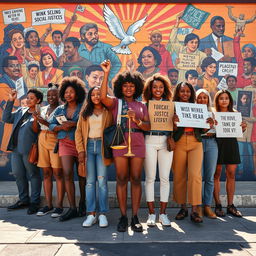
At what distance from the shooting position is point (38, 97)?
16.2 feet

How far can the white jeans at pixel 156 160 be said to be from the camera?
4.05 meters

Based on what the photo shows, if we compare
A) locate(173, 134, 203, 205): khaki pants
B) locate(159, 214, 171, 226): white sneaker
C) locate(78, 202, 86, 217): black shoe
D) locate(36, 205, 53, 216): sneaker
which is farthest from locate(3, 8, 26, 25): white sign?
locate(159, 214, 171, 226): white sneaker

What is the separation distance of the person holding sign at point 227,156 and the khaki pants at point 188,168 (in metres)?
0.53

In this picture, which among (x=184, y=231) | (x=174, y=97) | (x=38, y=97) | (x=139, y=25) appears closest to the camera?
(x=184, y=231)

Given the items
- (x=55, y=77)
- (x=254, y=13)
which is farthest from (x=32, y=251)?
(x=254, y=13)

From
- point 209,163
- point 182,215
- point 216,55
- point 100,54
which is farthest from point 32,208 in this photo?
point 216,55

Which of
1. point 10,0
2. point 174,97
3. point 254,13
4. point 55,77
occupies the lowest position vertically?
point 174,97

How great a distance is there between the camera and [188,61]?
21.7 ft

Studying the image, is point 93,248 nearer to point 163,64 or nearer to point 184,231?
point 184,231

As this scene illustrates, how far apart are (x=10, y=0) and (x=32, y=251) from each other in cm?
557

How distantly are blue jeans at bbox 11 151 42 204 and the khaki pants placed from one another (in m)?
2.24

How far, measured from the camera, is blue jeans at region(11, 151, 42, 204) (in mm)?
4816

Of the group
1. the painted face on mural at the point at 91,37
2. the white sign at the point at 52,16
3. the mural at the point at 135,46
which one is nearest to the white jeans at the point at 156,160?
the mural at the point at 135,46

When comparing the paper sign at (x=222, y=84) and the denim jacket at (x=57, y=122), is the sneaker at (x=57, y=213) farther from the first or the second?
the paper sign at (x=222, y=84)
